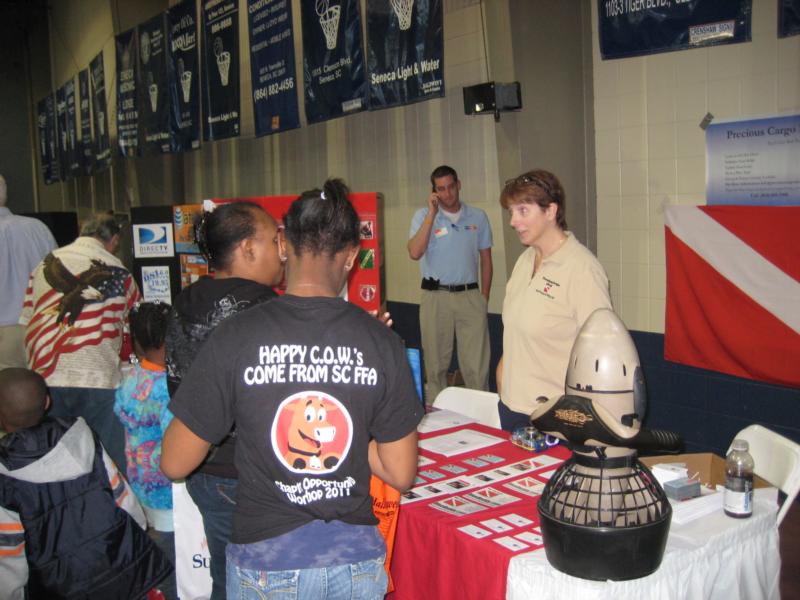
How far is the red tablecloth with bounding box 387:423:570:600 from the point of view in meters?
1.92

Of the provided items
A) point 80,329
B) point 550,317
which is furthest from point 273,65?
point 550,317

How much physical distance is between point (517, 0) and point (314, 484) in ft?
13.8

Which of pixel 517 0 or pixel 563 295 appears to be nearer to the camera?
pixel 563 295

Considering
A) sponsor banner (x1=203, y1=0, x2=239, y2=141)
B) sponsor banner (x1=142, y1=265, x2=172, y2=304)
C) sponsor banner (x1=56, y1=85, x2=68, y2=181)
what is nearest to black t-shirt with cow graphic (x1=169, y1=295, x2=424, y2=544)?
sponsor banner (x1=142, y1=265, x2=172, y2=304)

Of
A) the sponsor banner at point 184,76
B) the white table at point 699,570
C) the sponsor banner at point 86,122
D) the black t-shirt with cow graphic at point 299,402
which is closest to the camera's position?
Result: the black t-shirt with cow graphic at point 299,402

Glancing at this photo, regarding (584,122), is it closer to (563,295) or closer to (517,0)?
(517,0)

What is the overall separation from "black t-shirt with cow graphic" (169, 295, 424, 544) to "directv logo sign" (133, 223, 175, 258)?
216 inches

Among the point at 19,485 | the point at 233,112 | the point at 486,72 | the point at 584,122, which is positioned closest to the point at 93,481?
the point at 19,485

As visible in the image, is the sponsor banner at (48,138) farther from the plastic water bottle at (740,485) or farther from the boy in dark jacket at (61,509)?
the plastic water bottle at (740,485)

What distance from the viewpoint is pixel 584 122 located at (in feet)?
16.8

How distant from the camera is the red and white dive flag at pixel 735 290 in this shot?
13.2ft

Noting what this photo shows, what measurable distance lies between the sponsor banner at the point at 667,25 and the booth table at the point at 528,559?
278cm

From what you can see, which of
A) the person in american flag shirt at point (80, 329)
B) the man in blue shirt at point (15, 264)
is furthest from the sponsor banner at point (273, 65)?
the person in american flag shirt at point (80, 329)

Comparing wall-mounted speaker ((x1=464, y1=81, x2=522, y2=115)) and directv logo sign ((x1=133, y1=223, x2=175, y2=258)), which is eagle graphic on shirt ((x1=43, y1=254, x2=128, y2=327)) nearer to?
wall-mounted speaker ((x1=464, y1=81, x2=522, y2=115))
